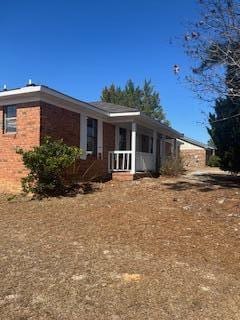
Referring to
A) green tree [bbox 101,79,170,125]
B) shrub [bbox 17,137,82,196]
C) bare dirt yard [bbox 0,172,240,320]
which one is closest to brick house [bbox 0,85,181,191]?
shrub [bbox 17,137,82,196]

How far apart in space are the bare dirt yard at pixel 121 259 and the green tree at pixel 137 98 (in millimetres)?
57079

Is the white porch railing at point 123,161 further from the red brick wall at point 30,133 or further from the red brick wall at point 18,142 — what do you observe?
the red brick wall at point 18,142

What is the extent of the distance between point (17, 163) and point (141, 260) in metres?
8.59

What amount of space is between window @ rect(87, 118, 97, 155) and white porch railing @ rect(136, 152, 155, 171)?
223 cm

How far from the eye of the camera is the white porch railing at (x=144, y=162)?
18.7 meters

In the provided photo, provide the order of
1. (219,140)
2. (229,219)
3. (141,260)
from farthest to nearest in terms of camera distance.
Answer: (219,140)
(229,219)
(141,260)

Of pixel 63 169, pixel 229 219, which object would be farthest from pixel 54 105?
pixel 229 219

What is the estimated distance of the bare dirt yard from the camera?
4949 mm

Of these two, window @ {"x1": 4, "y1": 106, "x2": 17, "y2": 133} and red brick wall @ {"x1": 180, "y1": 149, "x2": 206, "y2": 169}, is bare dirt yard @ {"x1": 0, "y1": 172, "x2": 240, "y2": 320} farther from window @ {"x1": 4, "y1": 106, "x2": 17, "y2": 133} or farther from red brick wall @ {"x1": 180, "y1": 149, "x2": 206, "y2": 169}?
red brick wall @ {"x1": 180, "y1": 149, "x2": 206, "y2": 169}

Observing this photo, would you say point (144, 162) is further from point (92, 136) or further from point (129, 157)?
point (92, 136)

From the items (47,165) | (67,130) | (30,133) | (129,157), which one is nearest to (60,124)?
(67,130)

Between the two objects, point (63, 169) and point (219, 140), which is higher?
point (219, 140)

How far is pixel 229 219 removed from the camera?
966 centimetres

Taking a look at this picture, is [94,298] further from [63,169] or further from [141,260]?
[63,169]
